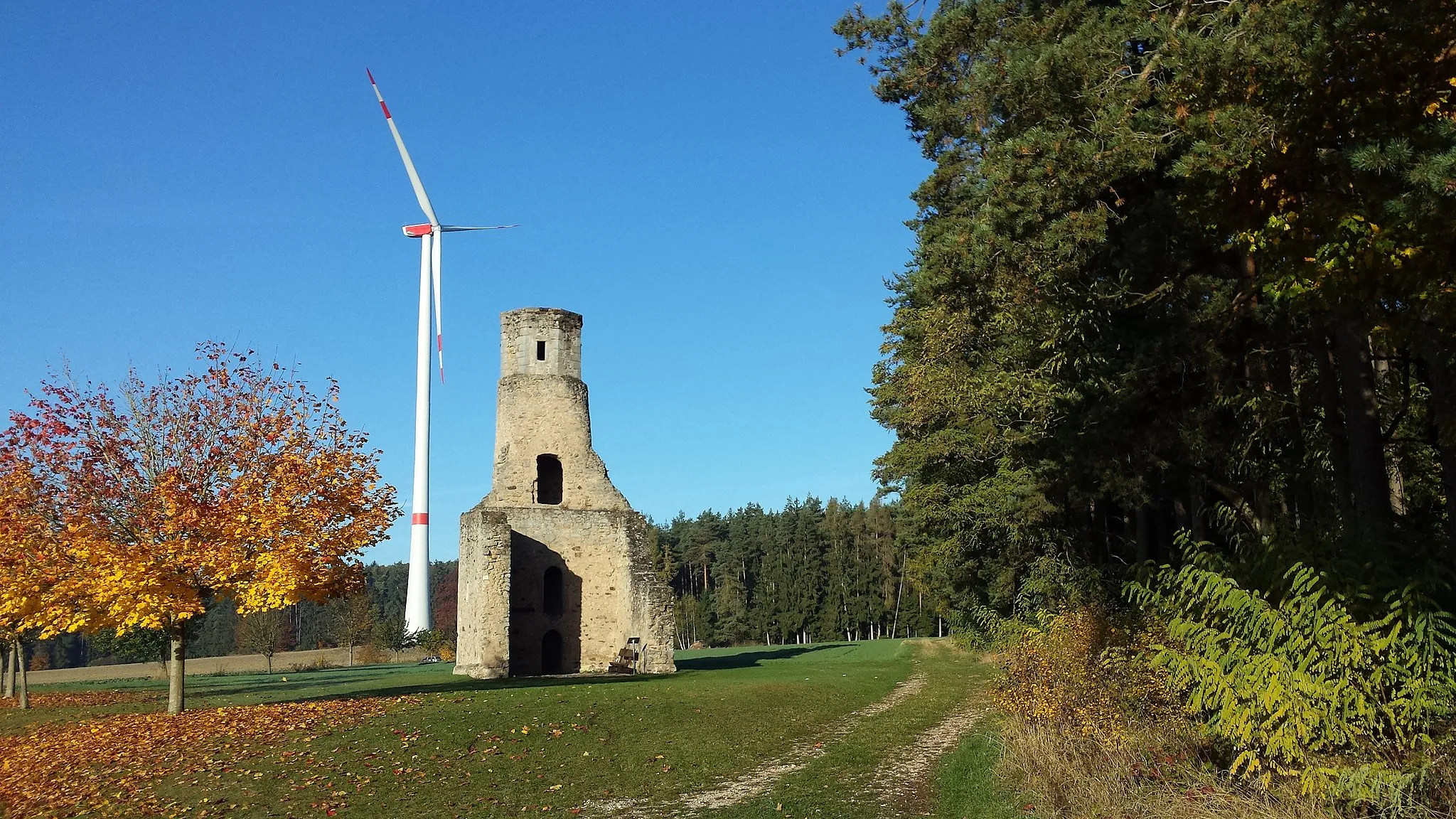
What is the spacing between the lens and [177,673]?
787 inches

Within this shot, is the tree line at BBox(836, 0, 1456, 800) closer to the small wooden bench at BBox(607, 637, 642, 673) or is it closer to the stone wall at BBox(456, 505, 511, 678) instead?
the small wooden bench at BBox(607, 637, 642, 673)

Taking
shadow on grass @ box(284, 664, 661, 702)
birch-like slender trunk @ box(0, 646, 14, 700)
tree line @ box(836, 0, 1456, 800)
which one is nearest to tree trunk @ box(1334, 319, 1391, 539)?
tree line @ box(836, 0, 1456, 800)

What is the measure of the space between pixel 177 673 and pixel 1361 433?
19.6m

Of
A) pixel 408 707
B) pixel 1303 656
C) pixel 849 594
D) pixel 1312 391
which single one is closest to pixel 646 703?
pixel 408 707

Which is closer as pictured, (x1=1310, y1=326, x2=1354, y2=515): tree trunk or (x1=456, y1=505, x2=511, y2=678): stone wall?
(x1=1310, y1=326, x2=1354, y2=515): tree trunk

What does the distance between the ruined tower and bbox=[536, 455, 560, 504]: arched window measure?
17.4 inches

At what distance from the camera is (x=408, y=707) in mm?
19812

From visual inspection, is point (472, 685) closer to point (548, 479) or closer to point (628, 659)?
point (628, 659)

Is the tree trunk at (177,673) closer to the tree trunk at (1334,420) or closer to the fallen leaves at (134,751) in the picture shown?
the fallen leaves at (134,751)

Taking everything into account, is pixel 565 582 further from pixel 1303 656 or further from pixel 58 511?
pixel 1303 656

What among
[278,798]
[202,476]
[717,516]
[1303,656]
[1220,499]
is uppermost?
[717,516]

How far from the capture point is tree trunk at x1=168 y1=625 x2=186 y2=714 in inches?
775

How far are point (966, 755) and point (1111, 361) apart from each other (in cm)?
536

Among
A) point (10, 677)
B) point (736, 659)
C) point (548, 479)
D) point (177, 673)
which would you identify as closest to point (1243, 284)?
point (177, 673)
